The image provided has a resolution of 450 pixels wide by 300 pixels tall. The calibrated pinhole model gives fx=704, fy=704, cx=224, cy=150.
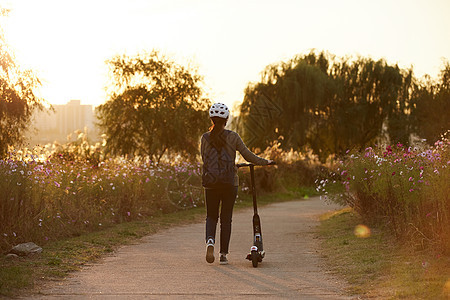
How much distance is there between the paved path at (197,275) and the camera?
277 inches

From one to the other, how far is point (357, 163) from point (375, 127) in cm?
3326

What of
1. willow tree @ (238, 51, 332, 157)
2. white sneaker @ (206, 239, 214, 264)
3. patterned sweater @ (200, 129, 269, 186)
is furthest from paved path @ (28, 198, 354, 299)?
willow tree @ (238, 51, 332, 157)

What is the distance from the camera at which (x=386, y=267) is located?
8406mm

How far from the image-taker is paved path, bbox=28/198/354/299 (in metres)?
7.05

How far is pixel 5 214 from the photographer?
10258mm

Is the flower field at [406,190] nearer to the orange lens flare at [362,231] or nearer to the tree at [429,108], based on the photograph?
the orange lens flare at [362,231]

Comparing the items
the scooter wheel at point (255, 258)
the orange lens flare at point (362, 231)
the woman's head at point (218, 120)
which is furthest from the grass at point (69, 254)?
the orange lens flare at point (362, 231)

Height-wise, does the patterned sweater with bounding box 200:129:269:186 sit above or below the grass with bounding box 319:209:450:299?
above

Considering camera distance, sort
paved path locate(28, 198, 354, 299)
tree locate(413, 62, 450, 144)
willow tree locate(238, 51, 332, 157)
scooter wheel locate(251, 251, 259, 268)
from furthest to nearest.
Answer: tree locate(413, 62, 450, 144)
willow tree locate(238, 51, 332, 157)
scooter wheel locate(251, 251, 259, 268)
paved path locate(28, 198, 354, 299)

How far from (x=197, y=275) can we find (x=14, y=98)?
331 inches

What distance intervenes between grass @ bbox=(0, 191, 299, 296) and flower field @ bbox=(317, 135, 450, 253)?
4.21 metres

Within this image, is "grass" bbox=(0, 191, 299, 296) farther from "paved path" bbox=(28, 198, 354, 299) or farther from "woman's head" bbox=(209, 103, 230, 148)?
"woman's head" bbox=(209, 103, 230, 148)

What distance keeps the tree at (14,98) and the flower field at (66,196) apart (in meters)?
1.07

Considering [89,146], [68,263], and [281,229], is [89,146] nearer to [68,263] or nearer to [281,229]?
Result: [281,229]
